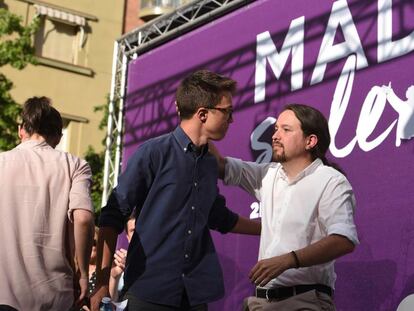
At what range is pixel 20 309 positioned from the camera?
3.59 m

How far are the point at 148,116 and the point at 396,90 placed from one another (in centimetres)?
340

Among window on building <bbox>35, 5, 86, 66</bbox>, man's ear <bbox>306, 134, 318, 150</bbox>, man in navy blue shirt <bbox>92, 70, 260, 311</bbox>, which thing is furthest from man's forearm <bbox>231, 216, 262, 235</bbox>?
window on building <bbox>35, 5, 86, 66</bbox>

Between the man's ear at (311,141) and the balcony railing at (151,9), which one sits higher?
the balcony railing at (151,9)

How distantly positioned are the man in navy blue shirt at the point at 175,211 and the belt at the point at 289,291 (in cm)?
26

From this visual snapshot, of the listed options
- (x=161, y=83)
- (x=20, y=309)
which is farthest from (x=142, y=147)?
(x=161, y=83)

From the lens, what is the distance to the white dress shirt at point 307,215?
3506mm

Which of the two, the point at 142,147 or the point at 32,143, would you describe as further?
the point at 32,143

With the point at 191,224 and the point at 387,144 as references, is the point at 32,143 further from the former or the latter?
the point at 387,144

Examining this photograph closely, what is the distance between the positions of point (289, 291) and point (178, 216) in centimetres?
57

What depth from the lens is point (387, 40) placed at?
5633mm

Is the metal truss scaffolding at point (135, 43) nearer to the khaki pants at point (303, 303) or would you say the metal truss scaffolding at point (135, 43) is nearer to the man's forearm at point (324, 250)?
the khaki pants at point (303, 303)

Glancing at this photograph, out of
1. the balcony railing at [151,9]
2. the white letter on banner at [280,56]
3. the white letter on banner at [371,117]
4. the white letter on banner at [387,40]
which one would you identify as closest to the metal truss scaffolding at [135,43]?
the white letter on banner at [280,56]

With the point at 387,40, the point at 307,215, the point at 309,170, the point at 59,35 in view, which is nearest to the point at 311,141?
the point at 309,170

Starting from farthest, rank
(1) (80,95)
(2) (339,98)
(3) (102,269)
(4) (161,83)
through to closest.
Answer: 1. (1) (80,95)
2. (4) (161,83)
3. (2) (339,98)
4. (3) (102,269)
